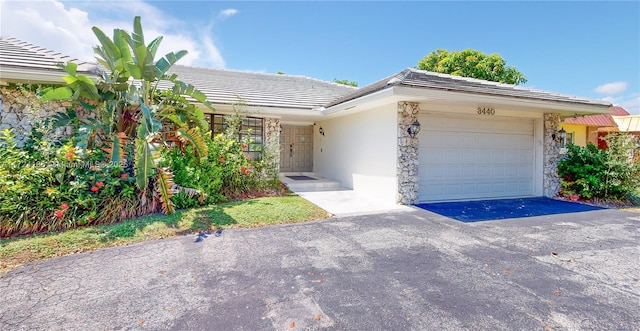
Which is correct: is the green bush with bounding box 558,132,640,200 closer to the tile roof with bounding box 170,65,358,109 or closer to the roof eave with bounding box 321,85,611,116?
the roof eave with bounding box 321,85,611,116

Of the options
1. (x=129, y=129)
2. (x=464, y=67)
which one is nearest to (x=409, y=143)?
(x=129, y=129)

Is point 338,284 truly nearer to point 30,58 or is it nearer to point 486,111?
point 486,111

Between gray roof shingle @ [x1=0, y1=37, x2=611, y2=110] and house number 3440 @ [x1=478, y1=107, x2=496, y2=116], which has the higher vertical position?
gray roof shingle @ [x1=0, y1=37, x2=611, y2=110]

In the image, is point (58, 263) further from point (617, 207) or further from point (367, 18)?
point (617, 207)

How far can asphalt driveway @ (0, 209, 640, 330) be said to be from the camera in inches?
112

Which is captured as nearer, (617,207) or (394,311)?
(394,311)

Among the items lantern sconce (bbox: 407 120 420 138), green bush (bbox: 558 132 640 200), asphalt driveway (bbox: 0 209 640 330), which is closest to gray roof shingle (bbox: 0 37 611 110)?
lantern sconce (bbox: 407 120 420 138)

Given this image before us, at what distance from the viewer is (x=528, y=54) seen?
15242mm

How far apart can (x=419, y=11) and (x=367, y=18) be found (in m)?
2.16

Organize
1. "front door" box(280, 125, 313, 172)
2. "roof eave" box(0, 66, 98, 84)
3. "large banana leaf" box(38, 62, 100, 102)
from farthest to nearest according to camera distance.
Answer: "front door" box(280, 125, 313, 172) < "roof eave" box(0, 66, 98, 84) < "large banana leaf" box(38, 62, 100, 102)

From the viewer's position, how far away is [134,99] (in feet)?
21.4

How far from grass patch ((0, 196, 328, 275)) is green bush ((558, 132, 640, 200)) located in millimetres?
9010

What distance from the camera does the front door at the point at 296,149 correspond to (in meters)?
13.5

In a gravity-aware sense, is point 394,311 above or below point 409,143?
below
